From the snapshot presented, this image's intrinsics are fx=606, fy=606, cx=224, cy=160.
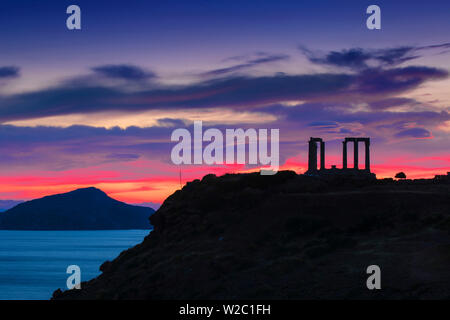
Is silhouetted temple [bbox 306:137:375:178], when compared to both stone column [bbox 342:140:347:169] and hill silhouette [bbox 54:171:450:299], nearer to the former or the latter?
stone column [bbox 342:140:347:169]

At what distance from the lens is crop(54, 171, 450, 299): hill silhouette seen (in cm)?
3784

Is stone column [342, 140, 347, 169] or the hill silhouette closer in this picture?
the hill silhouette

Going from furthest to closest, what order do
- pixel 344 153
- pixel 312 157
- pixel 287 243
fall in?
1. pixel 344 153
2. pixel 312 157
3. pixel 287 243

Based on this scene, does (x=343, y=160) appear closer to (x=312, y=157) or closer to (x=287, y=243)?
(x=312, y=157)

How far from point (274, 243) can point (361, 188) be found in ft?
60.8

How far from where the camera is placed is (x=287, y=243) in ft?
163

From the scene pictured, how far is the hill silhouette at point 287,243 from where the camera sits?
37.8 meters

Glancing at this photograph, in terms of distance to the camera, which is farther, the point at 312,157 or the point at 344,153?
the point at 344,153

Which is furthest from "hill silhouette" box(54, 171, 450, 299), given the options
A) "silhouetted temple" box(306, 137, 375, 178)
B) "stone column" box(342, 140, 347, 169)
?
"stone column" box(342, 140, 347, 169)

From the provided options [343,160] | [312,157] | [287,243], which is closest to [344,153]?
[343,160]

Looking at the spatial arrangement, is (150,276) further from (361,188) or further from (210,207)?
(361,188)

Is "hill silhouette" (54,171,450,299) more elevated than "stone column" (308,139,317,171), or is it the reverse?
"stone column" (308,139,317,171)

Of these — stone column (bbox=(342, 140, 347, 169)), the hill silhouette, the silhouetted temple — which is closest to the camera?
the hill silhouette
